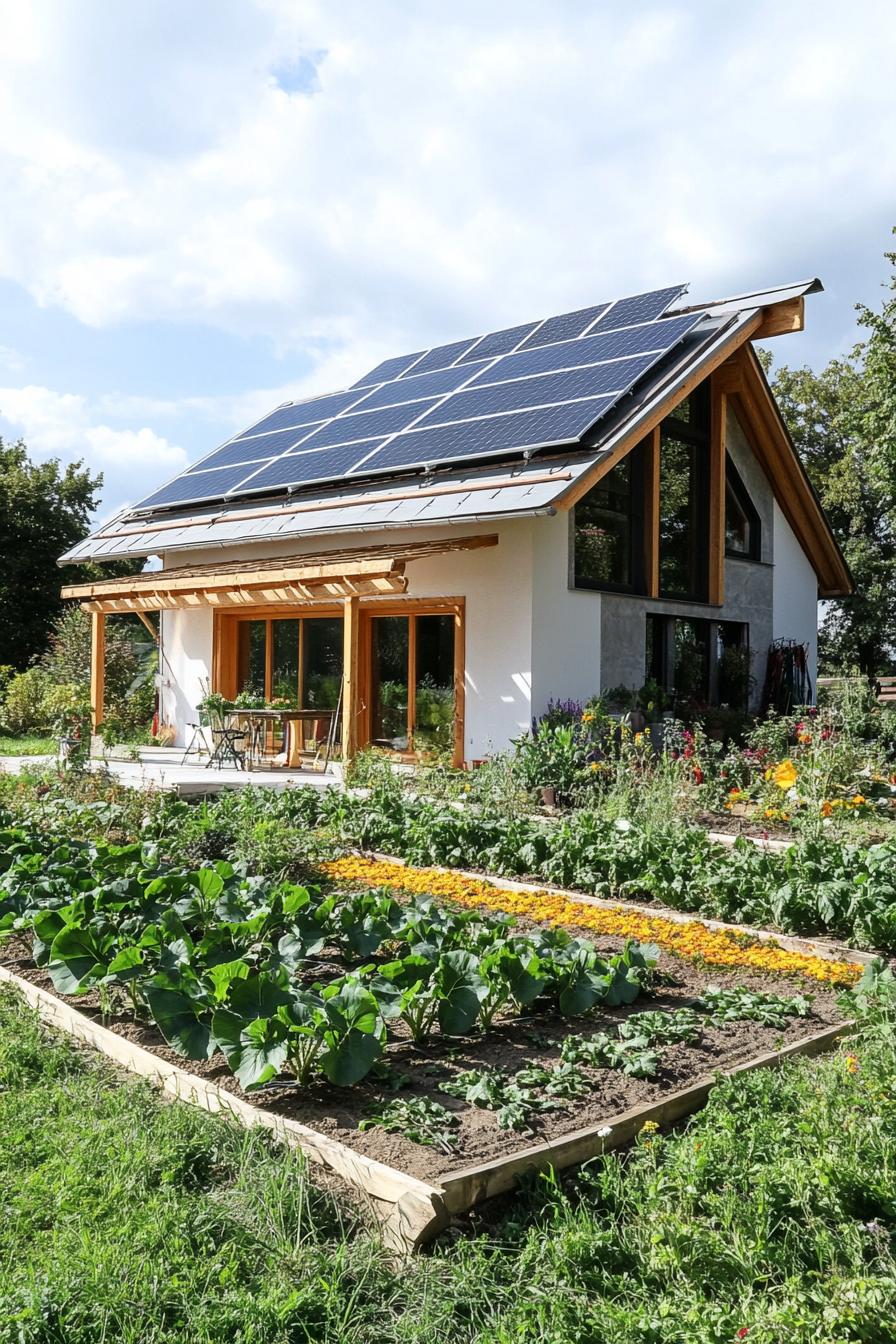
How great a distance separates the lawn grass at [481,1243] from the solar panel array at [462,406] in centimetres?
940

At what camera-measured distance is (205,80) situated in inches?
313

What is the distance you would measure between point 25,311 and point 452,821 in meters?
8.96

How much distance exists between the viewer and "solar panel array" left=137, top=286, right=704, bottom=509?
42.0ft

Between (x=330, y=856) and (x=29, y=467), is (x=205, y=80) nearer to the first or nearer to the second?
(x=330, y=856)

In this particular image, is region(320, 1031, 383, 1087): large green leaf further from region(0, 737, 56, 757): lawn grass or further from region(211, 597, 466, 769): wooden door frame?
region(0, 737, 56, 757): lawn grass

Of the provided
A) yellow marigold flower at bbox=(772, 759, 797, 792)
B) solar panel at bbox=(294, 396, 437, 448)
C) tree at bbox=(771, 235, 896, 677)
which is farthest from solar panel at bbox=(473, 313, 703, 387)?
tree at bbox=(771, 235, 896, 677)

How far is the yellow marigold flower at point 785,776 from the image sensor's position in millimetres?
9609

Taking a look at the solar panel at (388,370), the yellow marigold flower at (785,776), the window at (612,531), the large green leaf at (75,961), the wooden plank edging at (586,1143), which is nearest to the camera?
the wooden plank edging at (586,1143)

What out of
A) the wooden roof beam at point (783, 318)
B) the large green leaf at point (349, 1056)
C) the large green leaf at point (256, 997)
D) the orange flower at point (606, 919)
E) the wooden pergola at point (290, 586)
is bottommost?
the orange flower at point (606, 919)

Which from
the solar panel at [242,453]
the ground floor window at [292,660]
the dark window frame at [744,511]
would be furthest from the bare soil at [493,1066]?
the solar panel at [242,453]

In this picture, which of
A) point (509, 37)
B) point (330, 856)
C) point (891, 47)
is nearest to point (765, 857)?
point (330, 856)

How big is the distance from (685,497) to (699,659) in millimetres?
2494

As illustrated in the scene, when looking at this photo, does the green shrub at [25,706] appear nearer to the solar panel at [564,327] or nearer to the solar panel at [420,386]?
the solar panel at [420,386]

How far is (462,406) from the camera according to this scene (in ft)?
47.9
